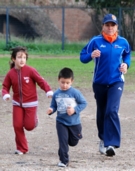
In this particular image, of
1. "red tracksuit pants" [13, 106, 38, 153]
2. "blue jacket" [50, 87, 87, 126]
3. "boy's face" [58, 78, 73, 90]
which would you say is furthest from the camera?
"red tracksuit pants" [13, 106, 38, 153]

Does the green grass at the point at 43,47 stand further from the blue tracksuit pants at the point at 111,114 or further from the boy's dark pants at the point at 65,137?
the boy's dark pants at the point at 65,137

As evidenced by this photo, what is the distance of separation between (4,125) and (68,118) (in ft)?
10.2

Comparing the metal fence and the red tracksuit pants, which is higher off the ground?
the metal fence

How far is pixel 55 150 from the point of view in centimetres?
841

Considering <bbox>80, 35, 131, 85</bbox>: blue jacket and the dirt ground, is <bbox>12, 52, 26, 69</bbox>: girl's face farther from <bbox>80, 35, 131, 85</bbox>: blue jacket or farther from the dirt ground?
the dirt ground

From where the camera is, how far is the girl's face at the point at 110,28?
782 centimetres

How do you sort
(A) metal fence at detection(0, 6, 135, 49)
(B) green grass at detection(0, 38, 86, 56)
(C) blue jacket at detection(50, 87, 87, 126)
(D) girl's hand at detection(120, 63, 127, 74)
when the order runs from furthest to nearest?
1. (A) metal fence at detection(0, 6, 135, 49)
2. (B) green grass at detection(0, 38, 86, 56)
3. (D) girl's hand at detection(120, 63, 127, 74)
4. (C) blue jacket at detection(50, 87, 87, 126)

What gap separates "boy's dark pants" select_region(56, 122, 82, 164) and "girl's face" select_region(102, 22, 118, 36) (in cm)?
136

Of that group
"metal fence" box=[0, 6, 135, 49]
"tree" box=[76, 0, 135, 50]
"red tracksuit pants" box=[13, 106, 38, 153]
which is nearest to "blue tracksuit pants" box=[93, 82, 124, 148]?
"red tracksuit pants" box=[13, 106, 38, 153]

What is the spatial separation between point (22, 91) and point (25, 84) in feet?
0.35

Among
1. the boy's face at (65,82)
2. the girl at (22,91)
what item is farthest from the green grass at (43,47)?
the boy's face at (65,82)

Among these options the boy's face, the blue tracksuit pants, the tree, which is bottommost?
the blue tracksuit pants

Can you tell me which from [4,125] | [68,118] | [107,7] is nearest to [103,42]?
[68,118]

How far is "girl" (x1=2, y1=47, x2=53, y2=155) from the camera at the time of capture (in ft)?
26.5
